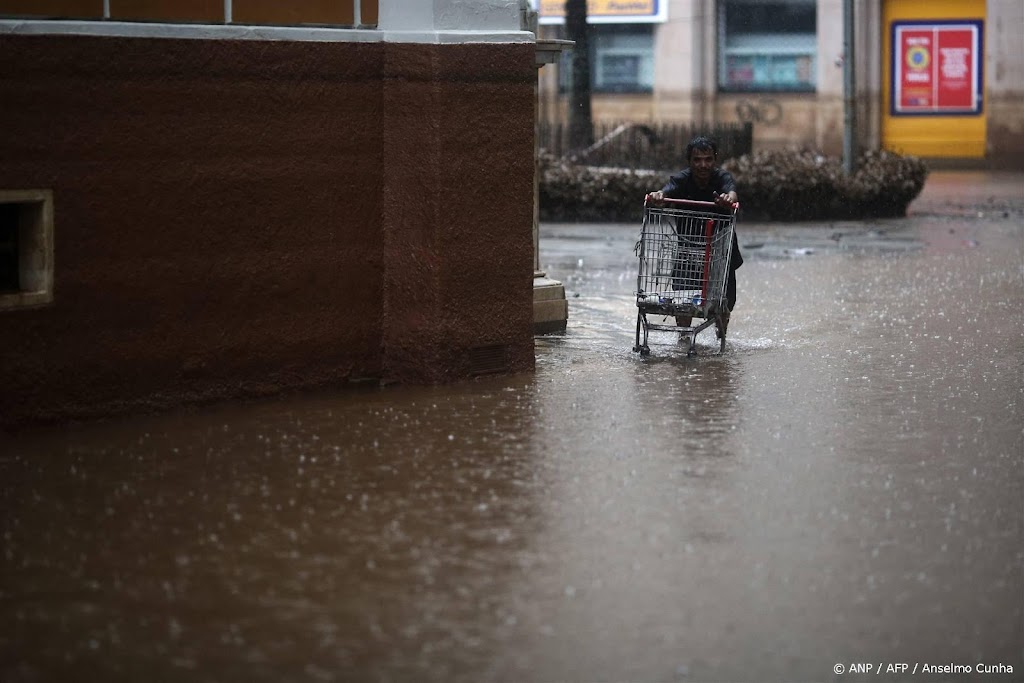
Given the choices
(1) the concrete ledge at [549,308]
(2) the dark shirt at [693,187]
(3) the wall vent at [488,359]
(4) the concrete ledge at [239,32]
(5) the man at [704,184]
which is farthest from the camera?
(1) the concrete ledge at [549,308]

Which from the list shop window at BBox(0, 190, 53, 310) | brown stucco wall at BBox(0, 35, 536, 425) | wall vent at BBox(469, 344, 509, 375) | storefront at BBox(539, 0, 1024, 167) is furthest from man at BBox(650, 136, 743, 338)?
storefront at BBox(539, 0, 1024, 167)

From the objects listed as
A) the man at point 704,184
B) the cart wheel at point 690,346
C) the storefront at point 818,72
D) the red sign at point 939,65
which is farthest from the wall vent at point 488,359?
the red sign at point 939,65

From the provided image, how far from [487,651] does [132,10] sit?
471 cm

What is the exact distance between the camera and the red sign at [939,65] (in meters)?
34.6

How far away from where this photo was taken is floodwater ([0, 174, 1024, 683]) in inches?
201

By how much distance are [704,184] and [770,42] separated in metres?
25.3

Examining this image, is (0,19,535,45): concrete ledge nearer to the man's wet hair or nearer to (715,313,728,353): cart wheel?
the man's wet hair

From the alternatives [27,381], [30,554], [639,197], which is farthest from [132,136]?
[639,197]

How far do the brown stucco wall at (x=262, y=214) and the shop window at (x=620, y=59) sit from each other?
2697cm

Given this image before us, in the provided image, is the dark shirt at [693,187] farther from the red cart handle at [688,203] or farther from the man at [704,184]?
the red cart handle at [688,203]

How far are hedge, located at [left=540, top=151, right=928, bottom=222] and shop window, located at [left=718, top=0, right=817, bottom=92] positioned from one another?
1287cm

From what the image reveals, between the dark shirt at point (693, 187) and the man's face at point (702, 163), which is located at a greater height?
the man's face at point (702, 163)

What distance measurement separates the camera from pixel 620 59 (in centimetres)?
3712

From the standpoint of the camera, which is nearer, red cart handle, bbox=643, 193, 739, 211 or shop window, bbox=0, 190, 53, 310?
shop window, bbox=0, 190, 53, 310
